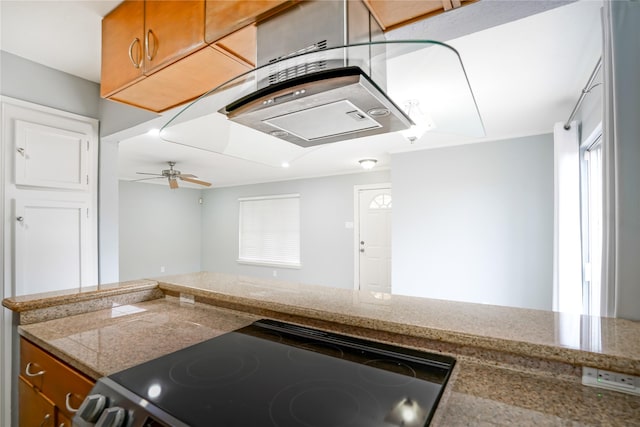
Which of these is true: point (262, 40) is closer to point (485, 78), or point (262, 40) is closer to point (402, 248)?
point (485, 78)

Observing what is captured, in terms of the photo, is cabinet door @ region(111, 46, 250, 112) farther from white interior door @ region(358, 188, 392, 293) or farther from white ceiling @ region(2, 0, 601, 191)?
white interior door @ region(358, 188, 392, 293)

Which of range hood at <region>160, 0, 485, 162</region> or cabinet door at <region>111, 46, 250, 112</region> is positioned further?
cabinet door at <region>111, 46, 250, 112</region>

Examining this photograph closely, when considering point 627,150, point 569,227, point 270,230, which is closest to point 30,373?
point 627,150

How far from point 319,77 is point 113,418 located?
93 cm

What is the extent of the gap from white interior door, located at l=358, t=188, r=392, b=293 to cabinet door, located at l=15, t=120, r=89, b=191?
4.11m

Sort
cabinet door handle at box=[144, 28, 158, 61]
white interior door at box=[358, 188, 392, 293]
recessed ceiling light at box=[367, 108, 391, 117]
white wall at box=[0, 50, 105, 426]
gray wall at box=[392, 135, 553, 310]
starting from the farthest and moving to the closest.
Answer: white interior door at box=[358, 188, 392, 293] < gray wall at box=[392, 135, 553, 310] < white wall at box=[0, 50, 105, 426] < cabinet door handle at box=[144, 28, 158, 61] < recessed ceiling light at box=[367, 108, 391, 117]

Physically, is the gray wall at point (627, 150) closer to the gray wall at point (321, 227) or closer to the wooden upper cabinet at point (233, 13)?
the wooden upper cabinet at point (233, 13)

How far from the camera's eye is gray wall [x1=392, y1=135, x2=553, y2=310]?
3322mm

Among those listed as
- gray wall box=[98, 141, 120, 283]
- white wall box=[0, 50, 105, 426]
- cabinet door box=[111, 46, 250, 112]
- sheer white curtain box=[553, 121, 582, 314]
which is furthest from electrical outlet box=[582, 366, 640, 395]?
gray wall box=[98, 141, 120, 283]

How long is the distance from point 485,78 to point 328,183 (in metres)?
3.86

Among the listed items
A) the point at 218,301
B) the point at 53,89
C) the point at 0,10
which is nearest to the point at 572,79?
the point at 218,301

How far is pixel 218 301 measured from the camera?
5.01ft

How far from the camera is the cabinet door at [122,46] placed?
4.42 feet

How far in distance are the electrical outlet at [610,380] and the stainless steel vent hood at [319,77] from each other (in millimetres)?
834
